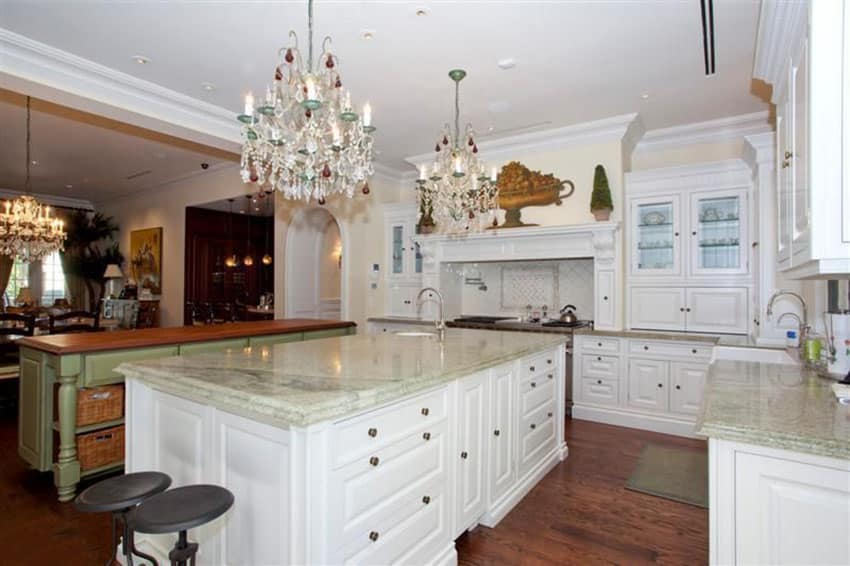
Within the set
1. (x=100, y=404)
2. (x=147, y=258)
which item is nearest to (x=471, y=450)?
(x=100, y=404)

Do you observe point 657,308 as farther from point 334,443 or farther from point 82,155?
point 82,155

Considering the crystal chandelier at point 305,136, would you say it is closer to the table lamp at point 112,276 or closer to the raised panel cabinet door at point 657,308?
the raised panel cabinet door at point 657,308

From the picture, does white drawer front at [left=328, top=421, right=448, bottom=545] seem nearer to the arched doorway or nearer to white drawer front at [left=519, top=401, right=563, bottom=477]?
white drawer front at [left=519, top=401, right=563, bottom=477]

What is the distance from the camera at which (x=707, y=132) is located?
4.57 m

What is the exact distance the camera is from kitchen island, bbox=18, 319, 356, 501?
9.23 feet

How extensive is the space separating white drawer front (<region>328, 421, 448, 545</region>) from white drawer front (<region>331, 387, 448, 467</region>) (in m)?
0.03

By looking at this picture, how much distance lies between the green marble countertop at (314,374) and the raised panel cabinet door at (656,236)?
2.37 m

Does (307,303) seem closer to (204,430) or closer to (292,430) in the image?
(204,430)

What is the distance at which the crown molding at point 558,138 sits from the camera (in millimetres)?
4379

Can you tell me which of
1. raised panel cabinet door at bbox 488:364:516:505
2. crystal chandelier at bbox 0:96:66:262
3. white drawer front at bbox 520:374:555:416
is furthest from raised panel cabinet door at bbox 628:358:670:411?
crystal chandelier at bbox 0:96:66:262

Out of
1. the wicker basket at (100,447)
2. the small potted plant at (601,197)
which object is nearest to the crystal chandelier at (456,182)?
the small potted plant at (601,197)

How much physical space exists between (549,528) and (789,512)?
1374 millimetres

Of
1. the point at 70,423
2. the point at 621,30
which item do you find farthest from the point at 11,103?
the point at 621,30

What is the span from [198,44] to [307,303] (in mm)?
4219
